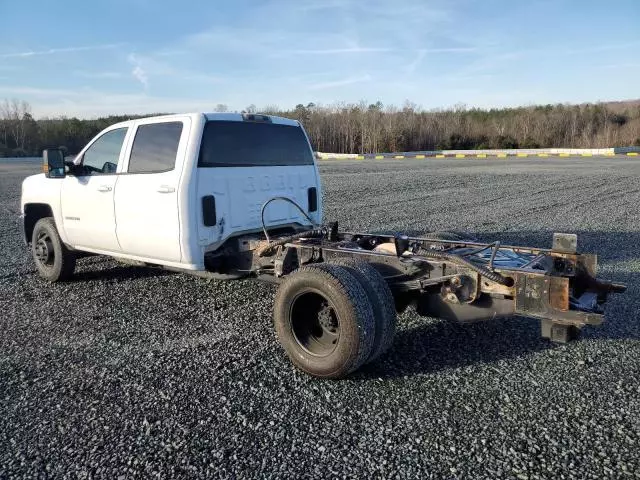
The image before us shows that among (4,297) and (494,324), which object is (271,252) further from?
(4,297)

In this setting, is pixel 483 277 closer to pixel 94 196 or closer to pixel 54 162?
pixel 94 196

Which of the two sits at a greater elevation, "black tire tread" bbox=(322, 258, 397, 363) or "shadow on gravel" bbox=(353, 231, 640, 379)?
"black tire tread" bbox=(322, 258, 397, 363)

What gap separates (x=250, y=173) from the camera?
229 inches

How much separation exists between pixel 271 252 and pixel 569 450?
3099mm

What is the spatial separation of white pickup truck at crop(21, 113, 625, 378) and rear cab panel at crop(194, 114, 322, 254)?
0.04ft

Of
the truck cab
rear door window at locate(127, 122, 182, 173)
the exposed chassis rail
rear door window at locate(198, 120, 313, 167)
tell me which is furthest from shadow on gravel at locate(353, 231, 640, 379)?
rear door window at locate(127, 122, 182, 173)

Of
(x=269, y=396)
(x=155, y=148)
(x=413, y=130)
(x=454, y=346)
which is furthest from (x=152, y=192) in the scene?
(x=413, y=130)

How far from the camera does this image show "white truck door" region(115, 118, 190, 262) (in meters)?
5.42

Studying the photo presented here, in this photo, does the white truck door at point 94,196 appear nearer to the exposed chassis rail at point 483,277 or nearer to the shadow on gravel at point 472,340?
the exposed chassis rail at point 483,277

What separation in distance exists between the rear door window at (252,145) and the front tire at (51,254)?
281 cm

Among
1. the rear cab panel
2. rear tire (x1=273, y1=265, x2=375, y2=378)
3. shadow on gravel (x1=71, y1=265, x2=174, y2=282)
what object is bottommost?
shadow on gravel (x1=71, y1=265, x2=174, y2=282)

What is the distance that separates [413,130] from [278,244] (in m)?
62.2

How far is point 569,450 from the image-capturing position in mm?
3191

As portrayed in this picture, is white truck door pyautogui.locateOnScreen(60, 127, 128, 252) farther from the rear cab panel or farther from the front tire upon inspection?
the rear cab panel
